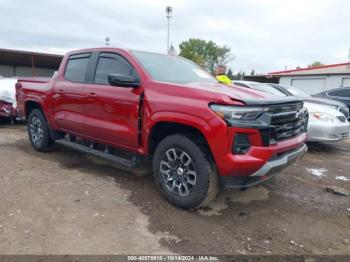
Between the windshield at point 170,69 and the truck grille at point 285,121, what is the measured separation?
4.25 ft

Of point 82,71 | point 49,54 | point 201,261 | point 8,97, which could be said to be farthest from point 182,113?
point 49,54

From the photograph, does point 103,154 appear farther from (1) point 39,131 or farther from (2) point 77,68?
(1) point 39,131

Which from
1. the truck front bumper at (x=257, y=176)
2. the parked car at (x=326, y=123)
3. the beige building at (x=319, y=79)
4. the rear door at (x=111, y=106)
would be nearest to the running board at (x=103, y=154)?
the rear door at (x=111, y=106)

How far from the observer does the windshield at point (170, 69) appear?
421 centimetres

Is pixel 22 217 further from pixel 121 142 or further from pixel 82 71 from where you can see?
pixel 82 71

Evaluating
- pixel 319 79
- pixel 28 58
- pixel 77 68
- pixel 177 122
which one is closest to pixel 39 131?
pixel 77 68

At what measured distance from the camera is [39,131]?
617 centimetres

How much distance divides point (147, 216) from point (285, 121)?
188 centimetres

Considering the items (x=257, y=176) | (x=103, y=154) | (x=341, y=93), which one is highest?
(x=341, y=93)

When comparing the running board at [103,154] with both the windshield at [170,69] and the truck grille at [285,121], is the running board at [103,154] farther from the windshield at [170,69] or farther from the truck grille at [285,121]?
the truck grille at [285,121]

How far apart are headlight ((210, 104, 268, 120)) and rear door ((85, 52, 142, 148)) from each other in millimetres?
1170

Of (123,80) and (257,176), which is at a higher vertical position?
(123,80)

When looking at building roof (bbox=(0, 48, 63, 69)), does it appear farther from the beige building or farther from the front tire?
the front tire

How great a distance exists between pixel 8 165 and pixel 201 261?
390 cm
